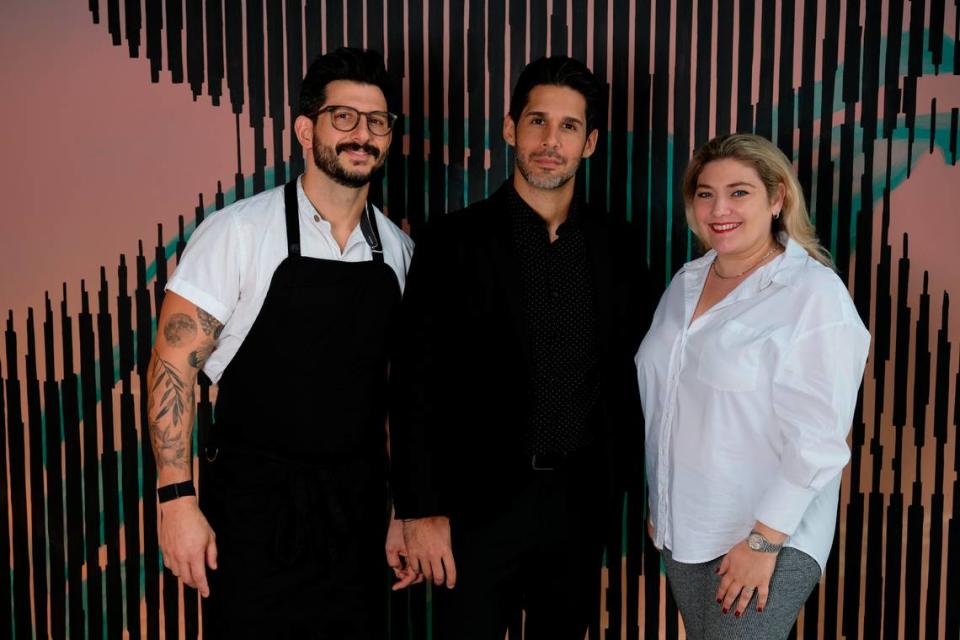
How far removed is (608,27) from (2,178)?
2.17 m

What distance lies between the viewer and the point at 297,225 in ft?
6.59

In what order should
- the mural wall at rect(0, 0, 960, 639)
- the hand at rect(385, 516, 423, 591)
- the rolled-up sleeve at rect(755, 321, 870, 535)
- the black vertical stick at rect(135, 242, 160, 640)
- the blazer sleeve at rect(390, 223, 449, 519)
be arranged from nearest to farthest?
the rolled-up sleeve at rect(755, 321, 870, 535), the blazer sleeve at rect(390, 223, 449, 519), the hand at rect(385, 516, 423, 591), the mural wall at rect(0, 0, 960, 639), the black vertical stick at rect(135, 242, 160, 640)

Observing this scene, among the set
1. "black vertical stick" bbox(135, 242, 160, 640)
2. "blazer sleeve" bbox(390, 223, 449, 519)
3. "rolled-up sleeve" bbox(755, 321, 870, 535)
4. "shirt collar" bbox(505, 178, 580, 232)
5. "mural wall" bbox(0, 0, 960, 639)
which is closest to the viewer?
"rolled-up sleeve" bbox(755, 321, 870, 535)

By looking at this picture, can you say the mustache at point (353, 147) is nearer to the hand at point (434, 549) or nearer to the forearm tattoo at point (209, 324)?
the forearm tattoo at point (209, 324)

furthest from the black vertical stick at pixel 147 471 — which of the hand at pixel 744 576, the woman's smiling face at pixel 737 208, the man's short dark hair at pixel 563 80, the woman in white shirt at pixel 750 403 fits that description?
the hand at pixel 744 576

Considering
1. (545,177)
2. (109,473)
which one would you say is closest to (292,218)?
(545,177)

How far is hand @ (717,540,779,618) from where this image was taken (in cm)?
172

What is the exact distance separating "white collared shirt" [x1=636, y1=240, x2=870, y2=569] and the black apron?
805 millimetres

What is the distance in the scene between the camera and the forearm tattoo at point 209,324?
1921 mm

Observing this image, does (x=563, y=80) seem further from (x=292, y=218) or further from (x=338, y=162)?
(x=292, y=218)

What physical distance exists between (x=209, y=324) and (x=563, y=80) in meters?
1.15

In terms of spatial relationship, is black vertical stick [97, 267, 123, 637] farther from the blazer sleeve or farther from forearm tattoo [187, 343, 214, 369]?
the blazer sleeve

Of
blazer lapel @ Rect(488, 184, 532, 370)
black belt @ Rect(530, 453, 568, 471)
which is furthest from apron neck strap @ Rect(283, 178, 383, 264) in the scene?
black belt @ Rect(530, 453, 568, 471)

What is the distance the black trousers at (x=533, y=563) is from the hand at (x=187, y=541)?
0.61 metres
